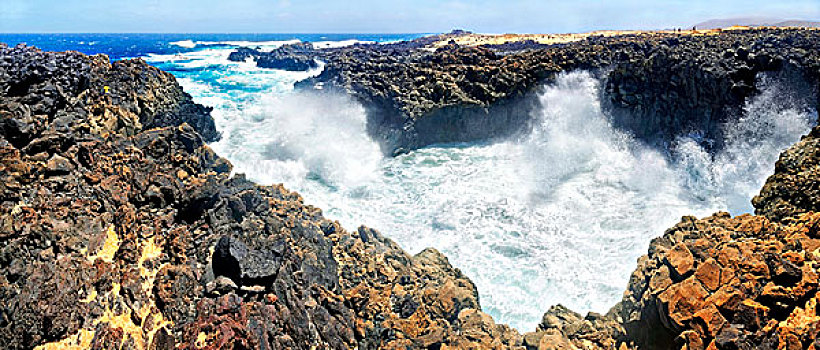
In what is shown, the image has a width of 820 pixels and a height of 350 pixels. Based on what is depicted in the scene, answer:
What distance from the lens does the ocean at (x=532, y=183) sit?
41.0 feet

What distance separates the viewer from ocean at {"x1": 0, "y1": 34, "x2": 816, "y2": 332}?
12.5 metres

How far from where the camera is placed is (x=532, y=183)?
59.2 feet

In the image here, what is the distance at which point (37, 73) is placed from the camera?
9898mm

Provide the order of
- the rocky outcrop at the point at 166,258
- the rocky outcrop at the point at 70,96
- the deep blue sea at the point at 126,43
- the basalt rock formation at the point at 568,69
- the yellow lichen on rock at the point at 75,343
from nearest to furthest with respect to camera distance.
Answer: the yellow lichen on rock at the point at 75,343
the rocky outcrop at the point at 166,258
the rocky outcrop at the point at 70,96
the basalt rock formation at the point at 568,69
the deep blue sea at the point at 126,43

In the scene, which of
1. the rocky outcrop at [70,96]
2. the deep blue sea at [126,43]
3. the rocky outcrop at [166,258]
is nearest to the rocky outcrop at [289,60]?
the deep blue sea at [126,43]

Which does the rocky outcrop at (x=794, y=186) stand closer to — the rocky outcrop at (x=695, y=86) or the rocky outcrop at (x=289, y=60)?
the rocky outcrop at (x=695, y=86)

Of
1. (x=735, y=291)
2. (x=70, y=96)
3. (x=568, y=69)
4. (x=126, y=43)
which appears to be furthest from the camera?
(x=126, y=43)

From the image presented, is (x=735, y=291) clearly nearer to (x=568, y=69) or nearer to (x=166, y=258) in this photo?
(x=166, y=258)

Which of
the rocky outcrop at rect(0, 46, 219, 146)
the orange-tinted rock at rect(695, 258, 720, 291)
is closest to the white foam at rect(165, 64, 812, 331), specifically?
the orange-tinted rock at rect(695, 258, 720, 291)

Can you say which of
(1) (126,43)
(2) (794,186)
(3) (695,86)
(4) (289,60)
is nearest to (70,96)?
(2) (794,186)

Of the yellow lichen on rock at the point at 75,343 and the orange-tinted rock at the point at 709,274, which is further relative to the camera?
the orange-tinted rock at the point at 709,274

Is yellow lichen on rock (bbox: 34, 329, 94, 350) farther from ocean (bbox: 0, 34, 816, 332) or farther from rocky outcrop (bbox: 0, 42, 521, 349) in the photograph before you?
ocean (bbox: 0, 34, 816, 332)

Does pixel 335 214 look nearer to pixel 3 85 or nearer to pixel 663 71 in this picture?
pixel 3 85

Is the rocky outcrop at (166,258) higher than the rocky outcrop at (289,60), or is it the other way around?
the rocky outcrop at (289,60)
